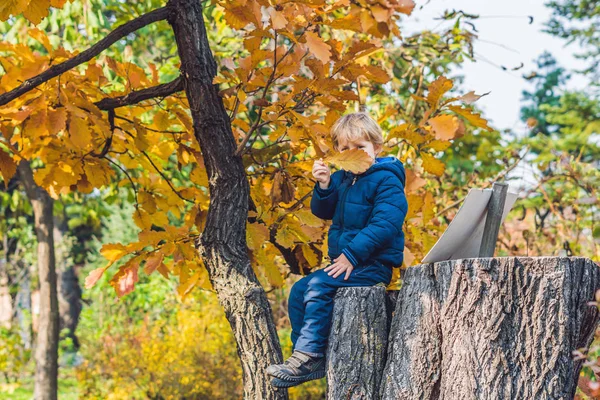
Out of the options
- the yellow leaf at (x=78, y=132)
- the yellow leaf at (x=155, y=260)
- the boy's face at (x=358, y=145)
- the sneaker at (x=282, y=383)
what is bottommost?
the sneaker at (x=282, y=383)

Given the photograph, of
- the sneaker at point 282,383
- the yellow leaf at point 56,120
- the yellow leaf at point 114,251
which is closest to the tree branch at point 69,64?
the yellow leaf at point 56,120

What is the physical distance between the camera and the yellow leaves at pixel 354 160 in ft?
7.00

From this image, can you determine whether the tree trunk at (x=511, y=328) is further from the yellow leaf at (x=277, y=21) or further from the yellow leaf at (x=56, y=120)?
the yellow leaf at (x=56, y=120)

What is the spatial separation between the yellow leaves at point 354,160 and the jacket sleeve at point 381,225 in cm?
22

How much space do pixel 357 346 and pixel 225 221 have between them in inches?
26.5

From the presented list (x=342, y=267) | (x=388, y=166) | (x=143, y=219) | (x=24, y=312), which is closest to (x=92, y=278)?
(x=143, y=219)

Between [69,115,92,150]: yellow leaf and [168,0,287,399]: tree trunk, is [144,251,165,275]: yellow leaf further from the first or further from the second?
[69,115,92,150]: yellow leaf

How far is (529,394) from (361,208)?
837 millimetres

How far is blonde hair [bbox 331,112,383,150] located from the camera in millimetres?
2408

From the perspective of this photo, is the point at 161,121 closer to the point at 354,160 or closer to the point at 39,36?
the point at 39,36

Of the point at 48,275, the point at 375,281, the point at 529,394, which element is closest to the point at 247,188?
the point at 375,281

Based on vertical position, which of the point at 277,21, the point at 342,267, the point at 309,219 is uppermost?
the point at 277,21

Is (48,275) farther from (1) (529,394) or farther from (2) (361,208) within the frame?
(1) (529,394)

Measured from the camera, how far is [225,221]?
2.42 meters
